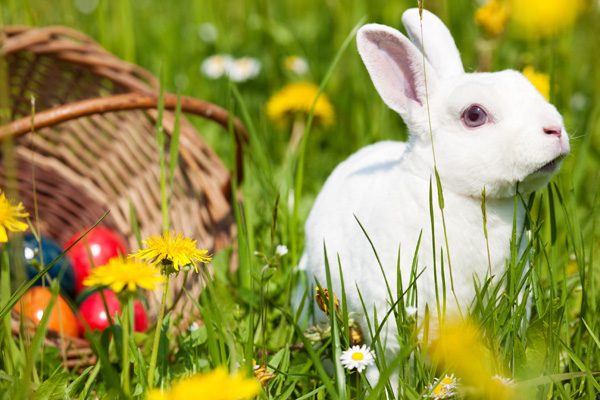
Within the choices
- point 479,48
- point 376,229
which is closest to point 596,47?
point 479,48

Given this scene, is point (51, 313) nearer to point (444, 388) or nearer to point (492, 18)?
point (444, 388)

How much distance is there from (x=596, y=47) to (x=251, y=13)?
1948mm

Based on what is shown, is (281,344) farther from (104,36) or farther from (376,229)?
(104,36)

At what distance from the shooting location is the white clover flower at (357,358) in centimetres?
141

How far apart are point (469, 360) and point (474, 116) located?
0.80 m

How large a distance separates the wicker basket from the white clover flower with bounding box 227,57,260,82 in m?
0.73

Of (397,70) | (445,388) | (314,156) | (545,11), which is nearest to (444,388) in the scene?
(445,388)

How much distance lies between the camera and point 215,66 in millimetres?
3324

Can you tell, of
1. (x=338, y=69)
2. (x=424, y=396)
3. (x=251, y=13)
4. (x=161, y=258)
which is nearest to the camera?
(x=161, y=258)

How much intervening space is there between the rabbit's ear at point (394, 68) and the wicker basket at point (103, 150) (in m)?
0.65

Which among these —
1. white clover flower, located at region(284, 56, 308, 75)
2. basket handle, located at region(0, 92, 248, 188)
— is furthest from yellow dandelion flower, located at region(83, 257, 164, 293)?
white clover flower, located at region(284, 56, 308, 75)

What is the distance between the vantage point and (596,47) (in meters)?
2.49

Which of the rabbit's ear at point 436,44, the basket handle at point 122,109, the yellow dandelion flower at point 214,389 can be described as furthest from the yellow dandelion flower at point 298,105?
the yellow dandelion flower at point 214,389

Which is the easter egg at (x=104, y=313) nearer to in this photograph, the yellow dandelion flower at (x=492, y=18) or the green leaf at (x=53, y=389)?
the green leaf at (x=53, y=389)
